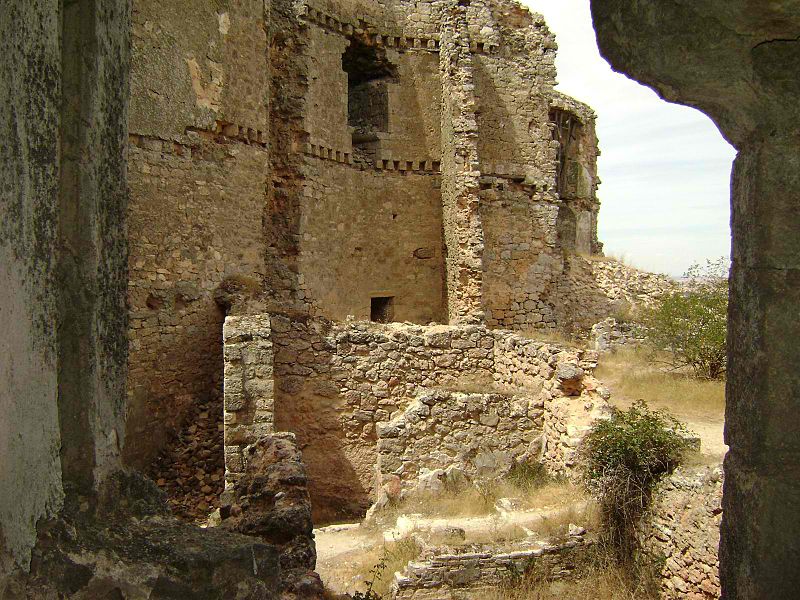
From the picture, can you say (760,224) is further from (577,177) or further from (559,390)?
(577,177)

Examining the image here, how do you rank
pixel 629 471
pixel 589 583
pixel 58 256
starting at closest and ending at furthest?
pixel 58 256 → pixel 589 583 → pixel 629 471

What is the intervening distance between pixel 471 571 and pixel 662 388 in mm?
6882

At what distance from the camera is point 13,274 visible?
2.28m

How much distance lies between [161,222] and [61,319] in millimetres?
8438

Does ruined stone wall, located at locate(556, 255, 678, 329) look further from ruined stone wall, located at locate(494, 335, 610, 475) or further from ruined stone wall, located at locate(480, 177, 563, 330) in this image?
ruined stone wall, located at locate(494, 335, 610, 475)

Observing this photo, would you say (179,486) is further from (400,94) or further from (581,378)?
(400,94)

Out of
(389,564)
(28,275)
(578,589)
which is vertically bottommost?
(578,589)

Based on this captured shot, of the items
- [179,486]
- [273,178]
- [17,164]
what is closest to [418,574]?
[179,486]

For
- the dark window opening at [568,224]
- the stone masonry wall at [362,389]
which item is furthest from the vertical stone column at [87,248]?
Answer: the dark window opening at [568,224]

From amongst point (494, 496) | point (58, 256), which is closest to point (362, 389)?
point (494, 496)

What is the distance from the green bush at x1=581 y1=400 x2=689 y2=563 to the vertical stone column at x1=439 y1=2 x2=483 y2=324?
23.6 feet

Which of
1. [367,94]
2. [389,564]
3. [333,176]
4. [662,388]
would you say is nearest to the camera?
[389,564]

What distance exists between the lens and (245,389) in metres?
9.43

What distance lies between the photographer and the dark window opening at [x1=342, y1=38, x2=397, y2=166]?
660 inches
